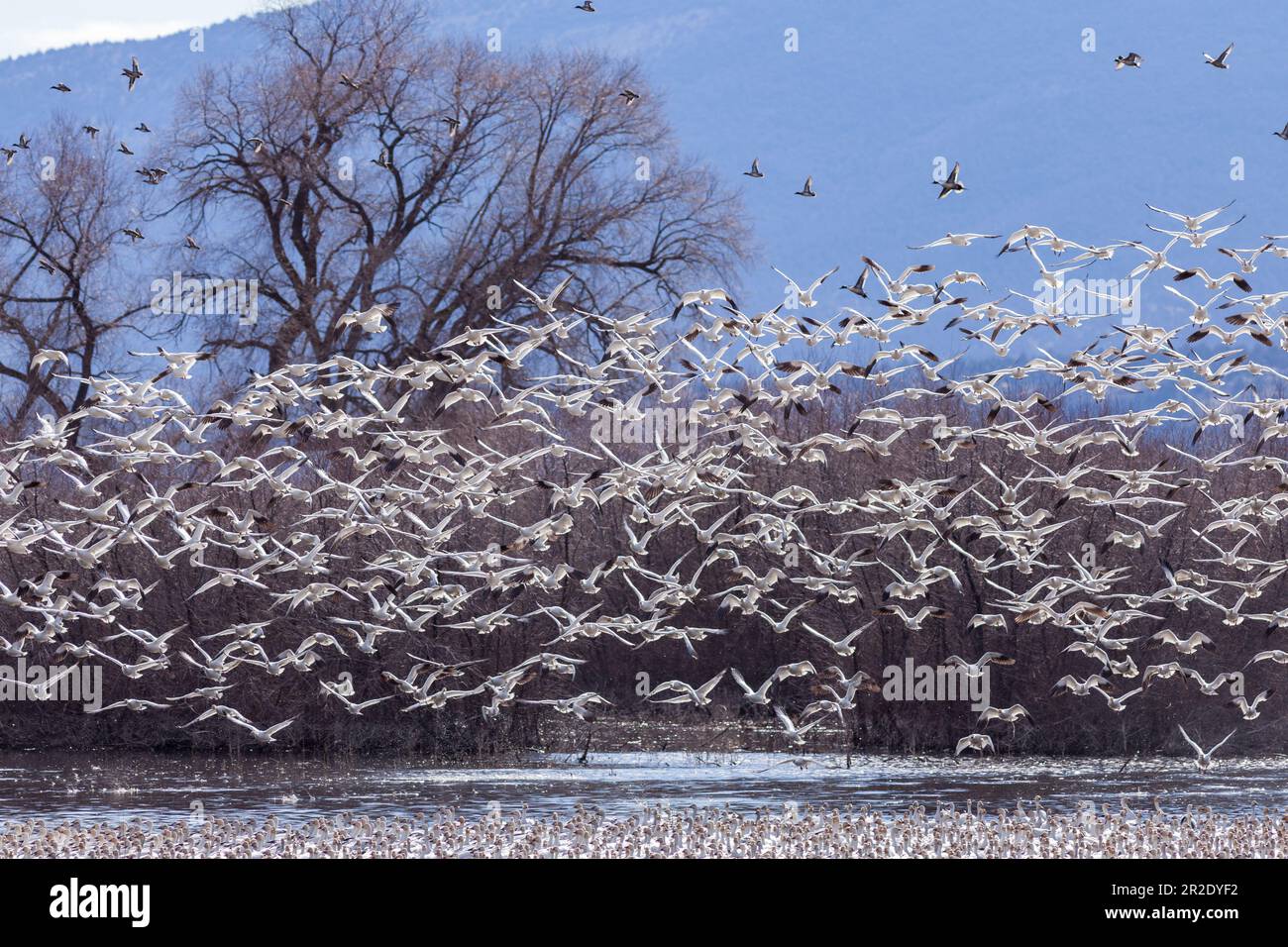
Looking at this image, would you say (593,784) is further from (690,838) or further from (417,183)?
(417,183)

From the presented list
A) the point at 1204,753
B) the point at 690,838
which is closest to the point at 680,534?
the point at 1204,753

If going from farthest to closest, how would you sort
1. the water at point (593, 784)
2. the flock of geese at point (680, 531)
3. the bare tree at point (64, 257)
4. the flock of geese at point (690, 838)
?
the bare tree at point (64, 257), the flock of geese at point (680, 531), the water at point (593, 784), the flock of geese at point (690, 838)

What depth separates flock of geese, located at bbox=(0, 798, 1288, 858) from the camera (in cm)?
1577

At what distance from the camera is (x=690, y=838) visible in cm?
1636

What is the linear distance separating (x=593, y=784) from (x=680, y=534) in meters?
8.20

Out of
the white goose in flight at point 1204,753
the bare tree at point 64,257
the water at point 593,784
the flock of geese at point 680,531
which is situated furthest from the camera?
the bare tree at point 64,257

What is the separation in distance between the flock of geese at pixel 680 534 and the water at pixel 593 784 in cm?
83

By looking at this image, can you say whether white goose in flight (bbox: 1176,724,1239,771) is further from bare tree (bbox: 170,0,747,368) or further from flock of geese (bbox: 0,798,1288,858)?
bare tree (bbox: 170,0,747,368)

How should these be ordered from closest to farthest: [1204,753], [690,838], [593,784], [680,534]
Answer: [690,838] → [593,784] → [1204,753] → [680,534]

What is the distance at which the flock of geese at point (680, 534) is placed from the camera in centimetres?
2341

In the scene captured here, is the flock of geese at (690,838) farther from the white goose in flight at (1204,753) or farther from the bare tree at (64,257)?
the bare tree at (64,257)

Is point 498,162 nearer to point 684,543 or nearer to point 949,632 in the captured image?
point 684,543

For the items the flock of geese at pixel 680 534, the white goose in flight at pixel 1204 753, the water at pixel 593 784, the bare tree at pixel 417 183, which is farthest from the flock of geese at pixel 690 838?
the bare tree at pixel 417 183
